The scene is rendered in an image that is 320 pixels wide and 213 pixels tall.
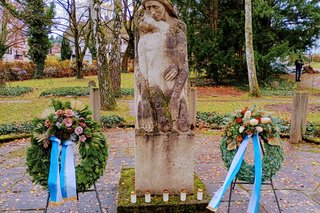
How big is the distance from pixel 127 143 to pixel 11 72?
2231 cm

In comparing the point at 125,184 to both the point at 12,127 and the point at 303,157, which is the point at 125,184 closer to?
the point at 303,157

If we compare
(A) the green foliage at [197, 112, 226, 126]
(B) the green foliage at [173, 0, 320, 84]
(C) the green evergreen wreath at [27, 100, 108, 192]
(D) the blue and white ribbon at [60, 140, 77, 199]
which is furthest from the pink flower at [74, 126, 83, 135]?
(B) the green foliage at [173, 0, 320, 84]

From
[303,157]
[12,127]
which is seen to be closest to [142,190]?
[303,157]

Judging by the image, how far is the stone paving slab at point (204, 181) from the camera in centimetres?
384

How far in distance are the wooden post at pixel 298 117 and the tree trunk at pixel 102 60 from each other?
618cm

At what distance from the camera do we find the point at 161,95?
343 centimetres

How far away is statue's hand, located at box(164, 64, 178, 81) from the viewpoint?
11.1 ft

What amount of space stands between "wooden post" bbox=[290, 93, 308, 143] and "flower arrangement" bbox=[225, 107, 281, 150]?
379cm

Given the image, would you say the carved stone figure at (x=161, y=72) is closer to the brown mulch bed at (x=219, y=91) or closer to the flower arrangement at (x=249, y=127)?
the flower arrangement at (x=249, y=127)

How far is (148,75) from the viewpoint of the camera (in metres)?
3.43

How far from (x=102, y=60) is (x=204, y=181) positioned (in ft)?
22.4

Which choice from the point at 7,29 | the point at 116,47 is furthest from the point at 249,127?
the point at 7,29

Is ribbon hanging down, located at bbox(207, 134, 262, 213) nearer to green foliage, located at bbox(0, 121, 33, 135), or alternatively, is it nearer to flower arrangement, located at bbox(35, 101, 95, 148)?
flower arrangement, located at bbox(35, 101, 95, 148)

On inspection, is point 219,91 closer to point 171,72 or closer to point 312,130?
point 312,130
